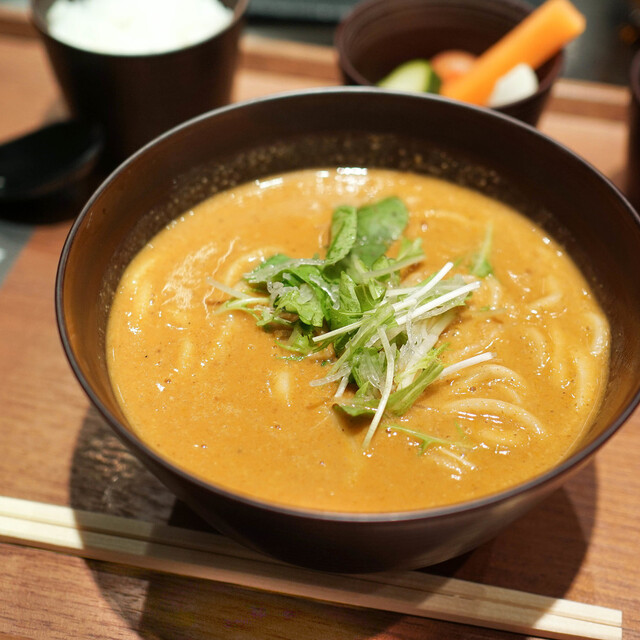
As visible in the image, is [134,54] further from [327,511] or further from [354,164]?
[327,511]

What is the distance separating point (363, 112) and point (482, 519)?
138 cm

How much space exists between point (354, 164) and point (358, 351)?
0.91 m

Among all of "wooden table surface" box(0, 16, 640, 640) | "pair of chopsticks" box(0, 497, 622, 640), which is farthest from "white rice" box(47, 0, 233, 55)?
"pair of chopsticks" box(0, 497, 622, 640)

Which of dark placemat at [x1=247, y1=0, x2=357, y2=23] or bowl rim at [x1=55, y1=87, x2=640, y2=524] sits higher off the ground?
bowl rim at [x1=55, y1=87, x2=640, y2=524]

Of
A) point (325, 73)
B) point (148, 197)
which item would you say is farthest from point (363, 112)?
point (325, 73)

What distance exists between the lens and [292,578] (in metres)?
1.69

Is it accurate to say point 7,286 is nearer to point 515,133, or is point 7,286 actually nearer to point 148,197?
point 148,197

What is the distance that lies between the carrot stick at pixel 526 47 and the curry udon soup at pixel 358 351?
87 centimetres

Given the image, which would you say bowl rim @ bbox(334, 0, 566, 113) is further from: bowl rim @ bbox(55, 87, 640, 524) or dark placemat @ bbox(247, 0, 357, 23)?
bowl rim @ bbox(55, 87, 640, 524)

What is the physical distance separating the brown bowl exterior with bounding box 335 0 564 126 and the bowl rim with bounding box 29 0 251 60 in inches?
16.3

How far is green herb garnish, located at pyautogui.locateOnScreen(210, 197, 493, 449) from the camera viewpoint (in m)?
1.71

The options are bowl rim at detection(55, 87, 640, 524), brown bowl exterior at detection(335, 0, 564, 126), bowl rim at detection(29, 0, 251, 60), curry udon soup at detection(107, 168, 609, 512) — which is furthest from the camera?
brown bowl exterior at detection(335, 0, 564, 126)

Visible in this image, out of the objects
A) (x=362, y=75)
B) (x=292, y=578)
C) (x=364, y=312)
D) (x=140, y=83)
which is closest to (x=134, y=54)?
(x=140, y=83)

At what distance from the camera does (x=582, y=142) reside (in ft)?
9.93
